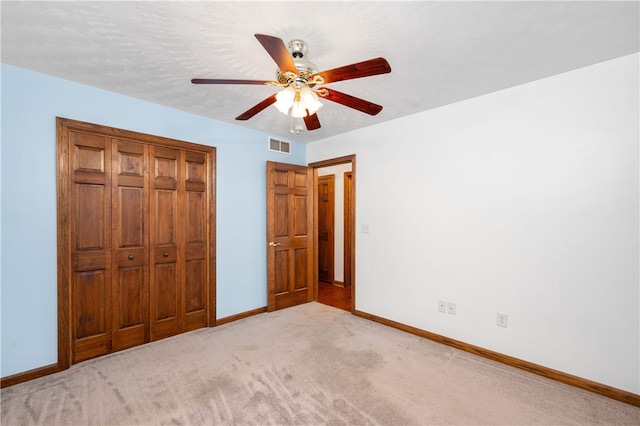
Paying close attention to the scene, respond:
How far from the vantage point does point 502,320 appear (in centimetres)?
259

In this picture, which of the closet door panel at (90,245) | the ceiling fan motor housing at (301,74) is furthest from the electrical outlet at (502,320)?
the closet door panel at (90,245)

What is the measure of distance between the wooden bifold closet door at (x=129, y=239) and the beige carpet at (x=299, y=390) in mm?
309

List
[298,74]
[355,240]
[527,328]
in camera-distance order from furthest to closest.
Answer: [355,240], [527,328], [298,74]

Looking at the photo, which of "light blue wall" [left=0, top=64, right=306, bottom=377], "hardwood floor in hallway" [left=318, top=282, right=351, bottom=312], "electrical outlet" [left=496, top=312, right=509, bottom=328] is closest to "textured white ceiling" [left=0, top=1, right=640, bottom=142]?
"light blue wall" [left=0, top=64, right=306, bottom=377]

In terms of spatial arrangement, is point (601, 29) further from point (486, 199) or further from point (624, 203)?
point (486, 199)

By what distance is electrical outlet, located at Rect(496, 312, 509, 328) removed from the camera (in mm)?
2572

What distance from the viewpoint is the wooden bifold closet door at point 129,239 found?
8.17ft

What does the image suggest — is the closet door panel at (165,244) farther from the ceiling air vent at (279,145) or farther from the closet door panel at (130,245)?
the ceiling air vent at (279,145)

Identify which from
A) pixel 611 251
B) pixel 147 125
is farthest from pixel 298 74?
pixel 611 251

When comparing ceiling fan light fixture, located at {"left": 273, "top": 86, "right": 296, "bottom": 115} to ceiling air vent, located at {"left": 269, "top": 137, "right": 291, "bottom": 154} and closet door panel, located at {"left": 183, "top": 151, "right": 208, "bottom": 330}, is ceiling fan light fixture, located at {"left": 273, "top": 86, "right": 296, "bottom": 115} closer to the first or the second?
closet door panel, located at {"left": 183, "top": 151, "right": 208, "bottom": 330}

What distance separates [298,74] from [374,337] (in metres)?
2.68

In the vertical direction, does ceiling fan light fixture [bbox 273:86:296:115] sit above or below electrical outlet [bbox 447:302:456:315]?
above

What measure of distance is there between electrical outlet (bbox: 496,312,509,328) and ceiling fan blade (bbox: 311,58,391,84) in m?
2.36

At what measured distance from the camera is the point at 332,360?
2611 millimetres
